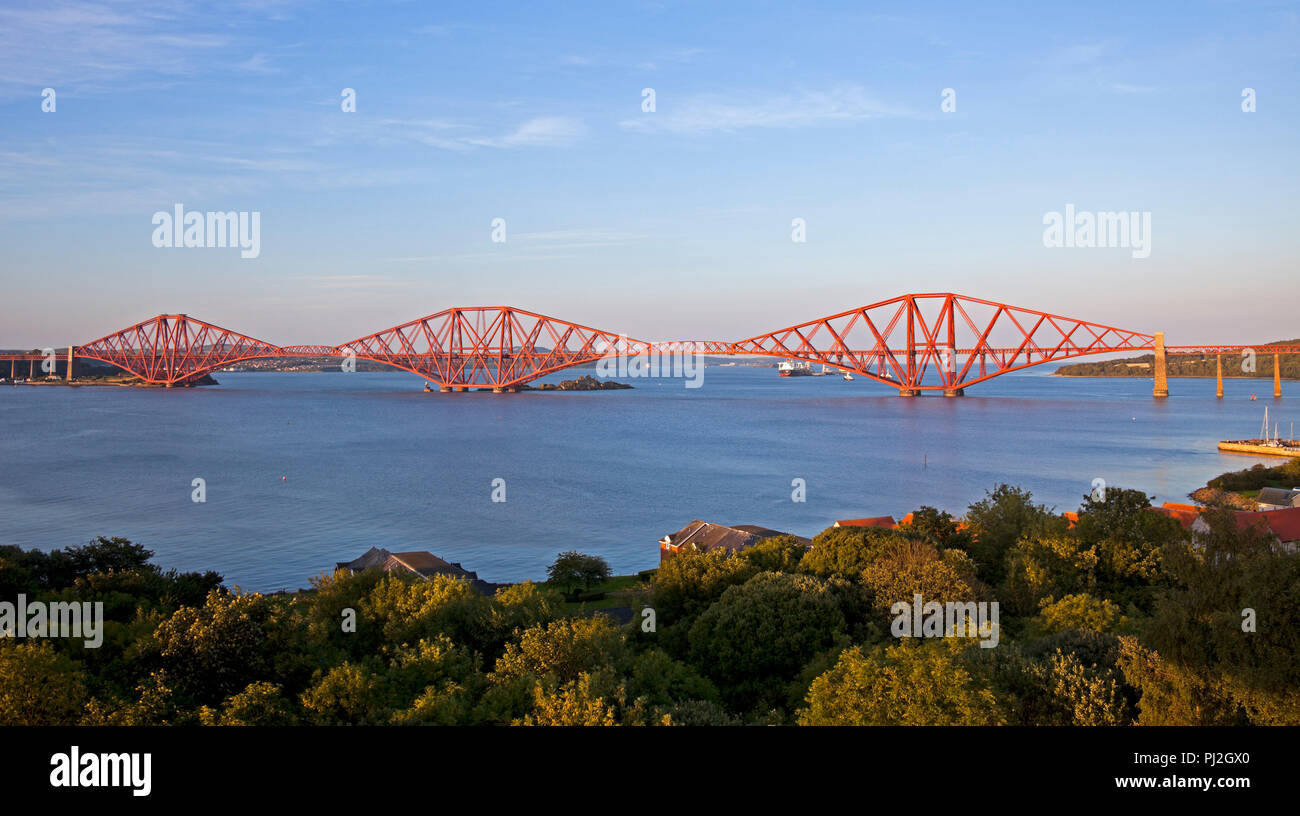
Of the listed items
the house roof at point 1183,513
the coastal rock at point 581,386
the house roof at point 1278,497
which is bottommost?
the house roof at point 1278,497

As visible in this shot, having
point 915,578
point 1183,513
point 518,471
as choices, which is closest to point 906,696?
point 915,578

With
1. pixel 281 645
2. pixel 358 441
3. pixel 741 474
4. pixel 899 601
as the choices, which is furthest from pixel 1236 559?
pixel 358 441

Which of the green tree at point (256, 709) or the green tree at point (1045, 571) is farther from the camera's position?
the green tree at point (1045, 571)

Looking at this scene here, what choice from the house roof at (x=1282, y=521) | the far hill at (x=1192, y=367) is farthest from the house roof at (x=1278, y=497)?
the far hill at (x=1192, y=367)

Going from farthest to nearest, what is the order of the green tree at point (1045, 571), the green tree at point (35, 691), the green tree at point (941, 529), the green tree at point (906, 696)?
1. the green tree at point (941, 529)
2. the green tree at point (1045, 571)
3. the green tree at point (906, 696)
4. the green tree at point (35, 691)

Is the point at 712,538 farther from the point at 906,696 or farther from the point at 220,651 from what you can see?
the point at 220,651

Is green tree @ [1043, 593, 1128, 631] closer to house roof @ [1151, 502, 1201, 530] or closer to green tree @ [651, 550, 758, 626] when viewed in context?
green tree @ [651, 550, 758, 626]

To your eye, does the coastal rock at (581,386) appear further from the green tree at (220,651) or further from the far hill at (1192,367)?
the green tree at (220,651)

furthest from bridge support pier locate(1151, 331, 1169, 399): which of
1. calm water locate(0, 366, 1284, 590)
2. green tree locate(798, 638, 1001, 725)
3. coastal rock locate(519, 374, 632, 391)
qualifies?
green tree locate(798, 638, 1001, 725)
